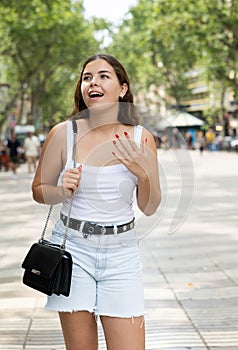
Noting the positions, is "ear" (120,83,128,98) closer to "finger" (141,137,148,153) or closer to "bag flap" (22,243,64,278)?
"finger" (141,137,148,153)

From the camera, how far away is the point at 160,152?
10.7 feet

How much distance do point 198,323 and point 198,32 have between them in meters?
29.8

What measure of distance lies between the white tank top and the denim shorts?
0.07m

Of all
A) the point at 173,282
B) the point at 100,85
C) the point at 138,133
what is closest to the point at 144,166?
the point at 138,133

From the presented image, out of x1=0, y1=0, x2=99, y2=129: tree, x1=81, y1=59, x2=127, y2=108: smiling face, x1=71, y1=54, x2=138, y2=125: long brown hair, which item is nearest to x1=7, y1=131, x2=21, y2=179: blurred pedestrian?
x1=0, y1=0, x2=99, y2=129: tree

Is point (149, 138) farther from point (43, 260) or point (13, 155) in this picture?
point (13, 155)

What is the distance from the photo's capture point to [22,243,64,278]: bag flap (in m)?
2.96

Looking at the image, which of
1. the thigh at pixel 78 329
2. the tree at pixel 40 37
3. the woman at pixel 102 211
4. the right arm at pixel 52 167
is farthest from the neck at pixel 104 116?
the tree at pixel 40 37

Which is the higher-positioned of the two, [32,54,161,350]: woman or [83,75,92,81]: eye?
[83,75,92,81]: eye

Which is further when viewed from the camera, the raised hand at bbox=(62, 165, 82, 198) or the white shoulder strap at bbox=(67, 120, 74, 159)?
the white shoulder strap at bbox=(67, 120, 74, 159)

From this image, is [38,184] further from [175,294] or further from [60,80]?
[60,80]

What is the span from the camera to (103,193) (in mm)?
3000

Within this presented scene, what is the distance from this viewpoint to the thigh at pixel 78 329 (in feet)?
9.82

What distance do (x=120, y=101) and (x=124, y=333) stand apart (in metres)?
0.98
